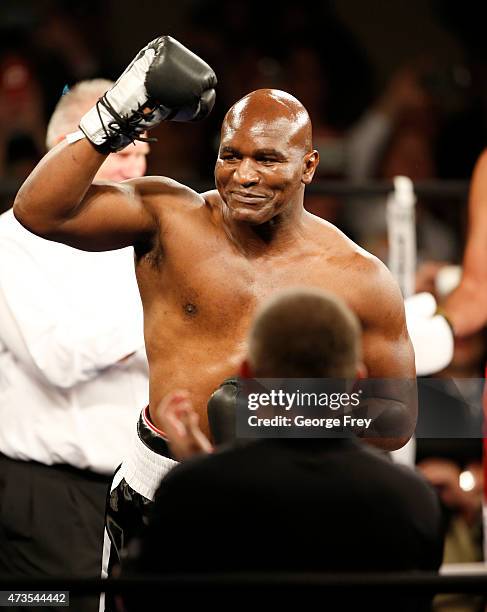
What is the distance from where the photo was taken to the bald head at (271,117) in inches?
70.8

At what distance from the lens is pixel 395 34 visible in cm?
482

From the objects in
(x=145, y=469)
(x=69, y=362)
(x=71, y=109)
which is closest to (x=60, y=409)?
(x=69, y=362)

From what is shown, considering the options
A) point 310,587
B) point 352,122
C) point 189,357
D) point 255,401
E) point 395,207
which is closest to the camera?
point 310,587

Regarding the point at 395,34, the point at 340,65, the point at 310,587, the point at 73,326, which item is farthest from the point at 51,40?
the point at 310,587

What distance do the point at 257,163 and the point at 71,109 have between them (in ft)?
2.72

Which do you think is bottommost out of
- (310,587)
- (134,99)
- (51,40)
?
(310,587)

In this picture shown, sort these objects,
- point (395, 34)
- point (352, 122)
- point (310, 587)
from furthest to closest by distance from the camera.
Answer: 1. point (395, 34)
2. point (352, 122)
3. point (310, 587)

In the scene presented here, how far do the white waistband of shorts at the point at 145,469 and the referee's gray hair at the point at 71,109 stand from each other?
815 mm

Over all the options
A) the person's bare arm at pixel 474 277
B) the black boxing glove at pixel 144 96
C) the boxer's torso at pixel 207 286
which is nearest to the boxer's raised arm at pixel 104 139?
the black boxing glove at pixel 144 96

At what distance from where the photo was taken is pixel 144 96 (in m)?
1.74

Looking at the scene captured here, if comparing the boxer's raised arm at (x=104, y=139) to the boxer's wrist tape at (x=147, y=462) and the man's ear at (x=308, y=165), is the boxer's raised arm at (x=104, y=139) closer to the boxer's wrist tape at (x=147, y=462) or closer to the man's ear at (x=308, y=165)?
the man's ear at (x=308, y=165)

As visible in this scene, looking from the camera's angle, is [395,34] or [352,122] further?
[395,34]

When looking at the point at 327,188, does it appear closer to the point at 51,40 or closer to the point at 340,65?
the point at 340,65

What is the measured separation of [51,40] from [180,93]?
2.81 metres
